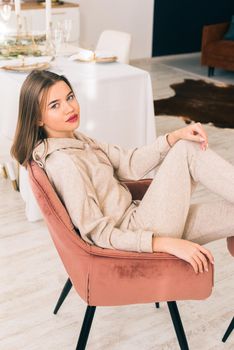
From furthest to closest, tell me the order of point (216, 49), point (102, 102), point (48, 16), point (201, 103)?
1. point (216, 49)
2. point (201, 103)
3. point (48, 16)
4. point (102, 102)

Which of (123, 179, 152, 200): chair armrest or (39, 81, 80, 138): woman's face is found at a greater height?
(39, 81, 80, 138): woman's face

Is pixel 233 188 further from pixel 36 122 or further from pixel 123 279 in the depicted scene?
pixel 36 122

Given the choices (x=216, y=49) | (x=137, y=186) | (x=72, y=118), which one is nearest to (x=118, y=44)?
(x=137, y=186)

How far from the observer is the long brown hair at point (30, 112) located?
1.59 metres

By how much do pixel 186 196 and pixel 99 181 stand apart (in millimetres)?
271

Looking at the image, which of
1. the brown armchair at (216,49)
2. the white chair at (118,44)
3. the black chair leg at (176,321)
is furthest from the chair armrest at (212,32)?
the black chair leg at (176,321)

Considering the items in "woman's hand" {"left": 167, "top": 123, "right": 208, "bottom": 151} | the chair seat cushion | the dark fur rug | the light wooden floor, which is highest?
"woman's hand" {"left": 167, "top": 123, "right": 208, "bottom": 151}

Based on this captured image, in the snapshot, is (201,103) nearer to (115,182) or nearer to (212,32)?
(212,32)

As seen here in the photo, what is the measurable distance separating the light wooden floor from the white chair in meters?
1.45

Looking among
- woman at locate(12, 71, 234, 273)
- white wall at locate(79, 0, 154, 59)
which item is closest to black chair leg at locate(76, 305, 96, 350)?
woman at locate(12, 71, 234, 273)

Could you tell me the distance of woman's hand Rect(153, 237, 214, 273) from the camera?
1.43 metres

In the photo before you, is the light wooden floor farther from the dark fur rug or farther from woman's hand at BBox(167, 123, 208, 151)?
the dark fur rug

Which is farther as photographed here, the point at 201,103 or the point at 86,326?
the point at 201,103

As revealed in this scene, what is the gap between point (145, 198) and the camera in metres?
1.65
